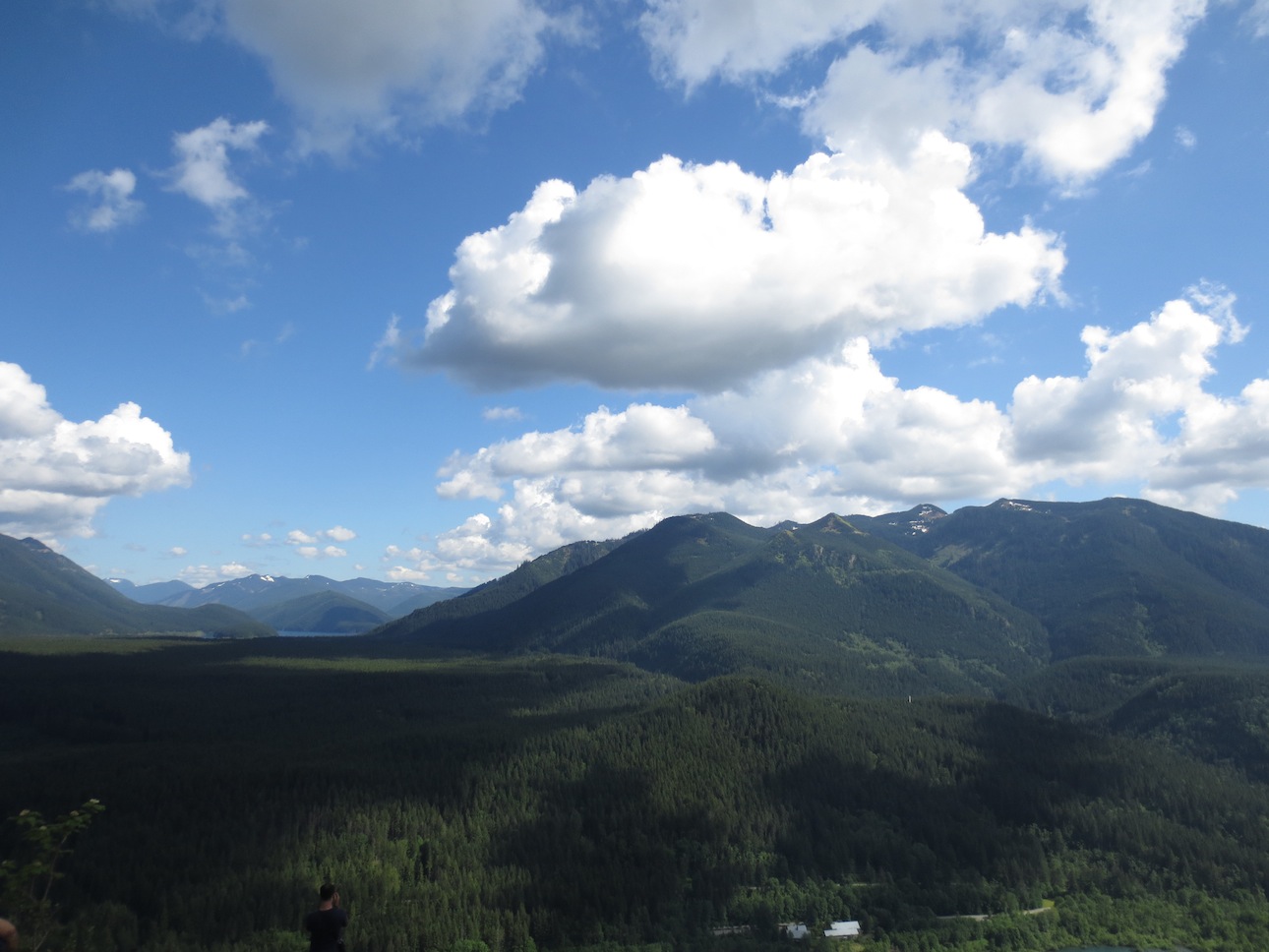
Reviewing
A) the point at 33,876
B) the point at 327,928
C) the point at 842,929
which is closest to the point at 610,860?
the point at 842,929

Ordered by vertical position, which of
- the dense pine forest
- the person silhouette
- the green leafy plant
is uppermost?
the green leafy plant

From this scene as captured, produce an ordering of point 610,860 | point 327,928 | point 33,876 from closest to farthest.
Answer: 1. point 33,876
2. point 327,928
3. point 610,860

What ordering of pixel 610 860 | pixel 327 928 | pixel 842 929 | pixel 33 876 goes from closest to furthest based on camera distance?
pixel 33 876
pixel 327 928
pixel 842 929
pixel 610 860

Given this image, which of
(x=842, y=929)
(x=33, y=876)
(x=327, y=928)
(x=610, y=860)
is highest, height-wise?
(x=33, y=876)

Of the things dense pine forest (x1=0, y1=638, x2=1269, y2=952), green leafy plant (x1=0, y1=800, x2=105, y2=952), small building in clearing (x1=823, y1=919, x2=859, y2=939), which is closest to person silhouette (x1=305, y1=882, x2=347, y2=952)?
green leafy plant (x1=0, y1=800, x2=105, y2=952)

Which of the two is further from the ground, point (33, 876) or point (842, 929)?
point (33, 876)

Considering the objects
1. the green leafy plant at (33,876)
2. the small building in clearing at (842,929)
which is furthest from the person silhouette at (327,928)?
the small building in clearing at (842,929)

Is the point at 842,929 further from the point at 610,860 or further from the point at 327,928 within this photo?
the point at 327,928

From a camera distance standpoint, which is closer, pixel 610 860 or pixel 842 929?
pixel 842 929

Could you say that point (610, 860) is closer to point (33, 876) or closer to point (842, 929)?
point (842, 929)

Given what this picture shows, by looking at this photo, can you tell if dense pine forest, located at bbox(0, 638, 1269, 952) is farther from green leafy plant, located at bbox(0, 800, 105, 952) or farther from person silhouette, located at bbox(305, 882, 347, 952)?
person silhouette, located at bbox(305, 882, 347, 952)

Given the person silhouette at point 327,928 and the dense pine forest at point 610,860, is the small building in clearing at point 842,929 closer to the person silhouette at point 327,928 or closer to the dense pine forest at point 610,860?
the dense pine forest at point 610,860

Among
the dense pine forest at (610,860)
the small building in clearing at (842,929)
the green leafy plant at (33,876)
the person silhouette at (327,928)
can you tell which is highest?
the green leafy plant at (33,876)

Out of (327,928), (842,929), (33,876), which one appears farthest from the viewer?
(842,929)
